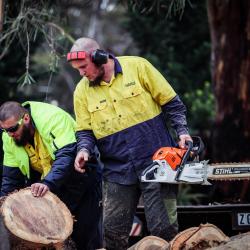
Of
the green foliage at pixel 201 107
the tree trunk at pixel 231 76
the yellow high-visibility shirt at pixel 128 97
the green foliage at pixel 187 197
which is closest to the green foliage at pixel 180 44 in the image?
the green foliage at pixel 201 107

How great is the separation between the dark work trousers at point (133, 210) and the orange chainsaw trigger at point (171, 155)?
0.34m

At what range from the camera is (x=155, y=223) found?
6473mm

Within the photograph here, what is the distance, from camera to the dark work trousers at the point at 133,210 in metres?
6.42

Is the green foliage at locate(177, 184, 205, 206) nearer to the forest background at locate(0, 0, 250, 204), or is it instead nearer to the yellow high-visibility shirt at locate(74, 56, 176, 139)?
the forest background at locate(0, 0, 250, 204)

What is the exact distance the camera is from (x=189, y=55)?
15492mm

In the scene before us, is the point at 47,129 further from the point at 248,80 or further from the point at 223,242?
the point at 248,80

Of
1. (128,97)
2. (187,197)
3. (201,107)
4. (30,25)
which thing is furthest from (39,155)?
(201,107)

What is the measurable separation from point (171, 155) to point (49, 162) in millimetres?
1408

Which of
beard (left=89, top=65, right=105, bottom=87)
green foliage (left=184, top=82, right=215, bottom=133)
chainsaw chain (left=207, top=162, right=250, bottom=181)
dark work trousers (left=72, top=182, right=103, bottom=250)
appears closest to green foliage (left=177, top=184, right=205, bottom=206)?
green foliage (left=184, top=82, right=215, bottom=133)

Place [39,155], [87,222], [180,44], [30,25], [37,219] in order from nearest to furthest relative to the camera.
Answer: [37,219]
[39,155]
[87,222]
[30,25]
[180,44]

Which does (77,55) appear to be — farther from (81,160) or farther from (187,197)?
(187,197)

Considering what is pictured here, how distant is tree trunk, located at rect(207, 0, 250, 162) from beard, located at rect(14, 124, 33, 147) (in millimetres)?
5737

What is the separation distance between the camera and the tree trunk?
1164cm

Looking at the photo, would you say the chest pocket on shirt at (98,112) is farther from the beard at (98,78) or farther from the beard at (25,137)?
the beard at (25,137)
